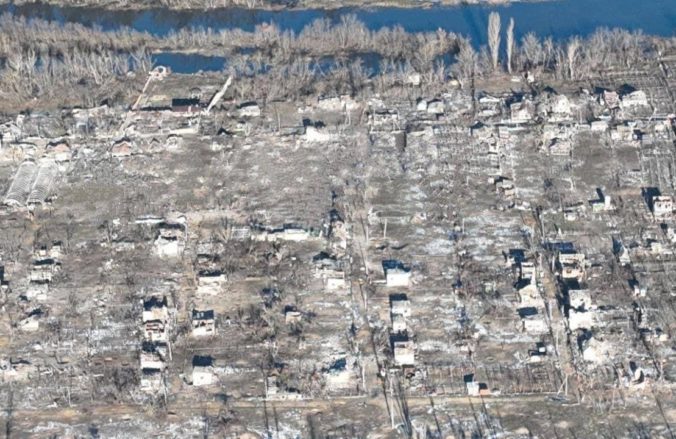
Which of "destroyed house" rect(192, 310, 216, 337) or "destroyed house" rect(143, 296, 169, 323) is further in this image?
"destroyed house" rect(143, 296, 169, 323)

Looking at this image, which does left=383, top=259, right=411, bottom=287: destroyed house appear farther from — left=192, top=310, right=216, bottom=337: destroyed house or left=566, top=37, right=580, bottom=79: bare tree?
left=566, top=37, right=580, bottom=79: bare tree

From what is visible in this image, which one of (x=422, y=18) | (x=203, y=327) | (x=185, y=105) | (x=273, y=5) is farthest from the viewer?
(x=273, y=5)

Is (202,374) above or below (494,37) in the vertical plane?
below

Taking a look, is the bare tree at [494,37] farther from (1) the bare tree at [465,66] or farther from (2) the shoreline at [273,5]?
(2) the shoreline at [273,5]

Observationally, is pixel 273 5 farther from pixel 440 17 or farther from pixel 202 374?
pixel 202 374

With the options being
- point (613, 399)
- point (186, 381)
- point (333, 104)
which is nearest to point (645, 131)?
point (333, 104)

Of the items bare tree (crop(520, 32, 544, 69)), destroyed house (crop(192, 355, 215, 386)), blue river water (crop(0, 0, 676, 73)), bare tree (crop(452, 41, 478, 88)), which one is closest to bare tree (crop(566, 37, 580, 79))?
bare tree (crop(520, 32, 544, 69))

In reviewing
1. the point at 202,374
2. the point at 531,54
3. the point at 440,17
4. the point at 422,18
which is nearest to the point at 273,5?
the point at 422,18

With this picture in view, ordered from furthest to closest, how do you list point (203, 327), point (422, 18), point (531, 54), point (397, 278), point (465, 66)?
point (422, 18), point (531, 54), point (465, 66), point (397, 278), point (203, 327)

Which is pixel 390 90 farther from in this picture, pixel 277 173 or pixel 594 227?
pixel 594 227
